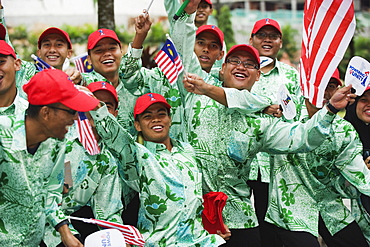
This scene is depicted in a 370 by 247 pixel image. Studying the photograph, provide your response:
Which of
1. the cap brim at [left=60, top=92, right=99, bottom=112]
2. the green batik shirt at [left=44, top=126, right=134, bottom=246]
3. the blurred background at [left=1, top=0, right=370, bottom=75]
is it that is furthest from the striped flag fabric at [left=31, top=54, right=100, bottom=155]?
the blurred background at [left=1, top=0, right=370, bottom=75]

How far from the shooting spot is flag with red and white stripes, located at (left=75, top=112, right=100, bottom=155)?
16.1 ft

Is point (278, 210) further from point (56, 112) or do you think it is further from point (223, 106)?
point (56, 112)

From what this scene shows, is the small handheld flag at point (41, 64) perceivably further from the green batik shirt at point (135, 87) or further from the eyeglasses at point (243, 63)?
the eyeglasses at point (243, 63)

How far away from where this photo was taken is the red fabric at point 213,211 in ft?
17.2

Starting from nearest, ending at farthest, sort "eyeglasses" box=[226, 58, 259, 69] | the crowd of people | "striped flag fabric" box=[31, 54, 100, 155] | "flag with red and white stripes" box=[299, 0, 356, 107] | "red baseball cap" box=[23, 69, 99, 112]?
"red baseball cap" box=[23, 69, 99, 112] < the crowd of people < "striped flag fabric" box=[31, 54, 100, 155] < "flag with red and white stripes" box=[299, 0, 356, 107] < "eyeglasses" box=[226, 58, 259, 69]

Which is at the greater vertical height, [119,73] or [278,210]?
[119,73]

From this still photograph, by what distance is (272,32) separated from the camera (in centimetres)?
658

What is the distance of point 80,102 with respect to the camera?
4.04 m

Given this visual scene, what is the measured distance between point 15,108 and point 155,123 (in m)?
1.11

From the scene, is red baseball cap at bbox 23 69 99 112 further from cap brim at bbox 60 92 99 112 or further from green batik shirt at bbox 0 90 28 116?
green batik shirt at bbox 0 90 28 116

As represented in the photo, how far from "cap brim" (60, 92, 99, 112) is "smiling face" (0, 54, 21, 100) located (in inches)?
43.8

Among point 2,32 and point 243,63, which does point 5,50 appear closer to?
point 2,32

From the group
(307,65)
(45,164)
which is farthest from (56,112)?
(307,65)

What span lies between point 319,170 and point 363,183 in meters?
0.41
